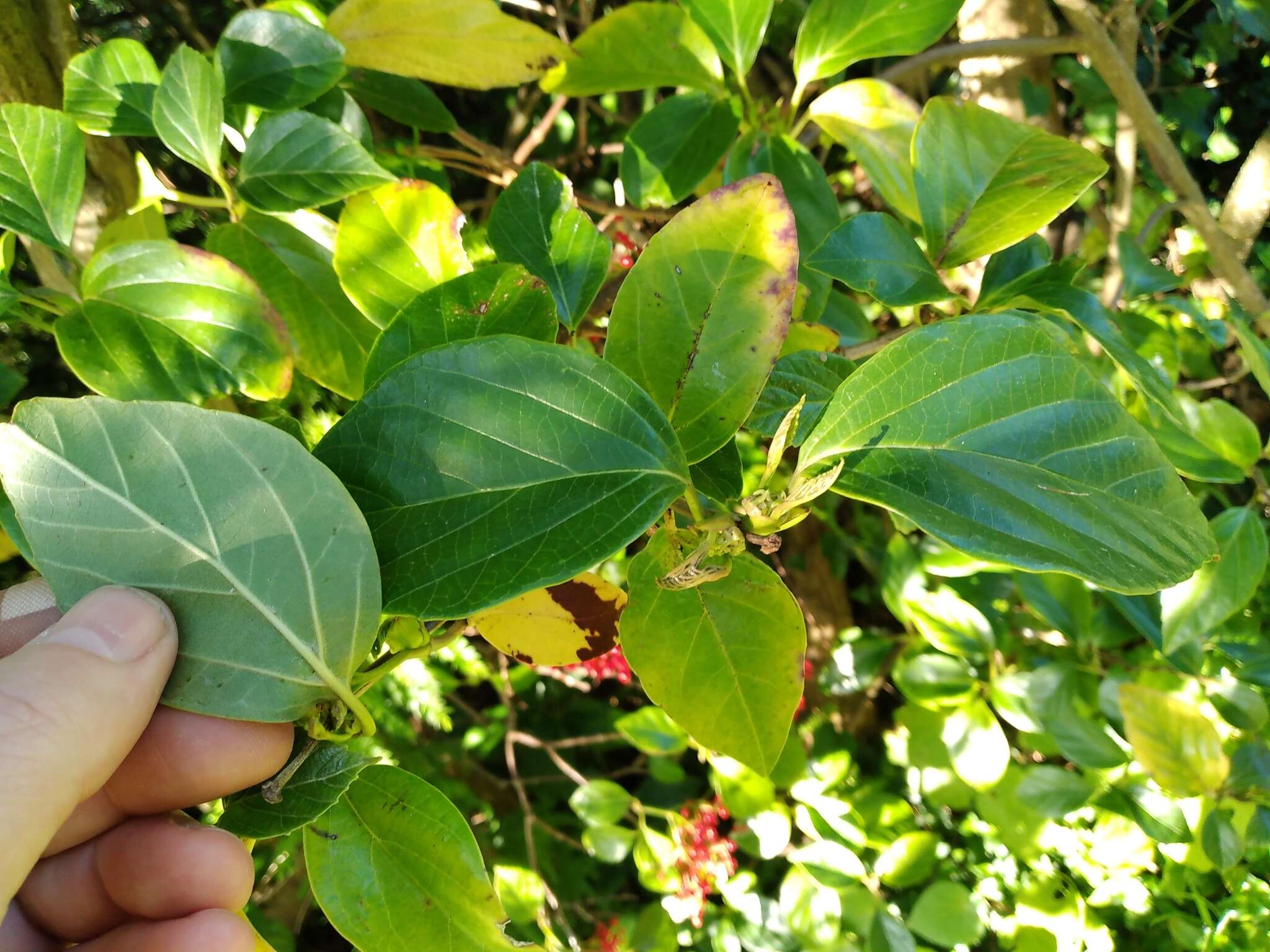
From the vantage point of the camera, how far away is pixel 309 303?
25.2 inches

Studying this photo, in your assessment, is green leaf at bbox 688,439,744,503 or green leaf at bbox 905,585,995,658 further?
green leaf at bbox 905,585,995,658

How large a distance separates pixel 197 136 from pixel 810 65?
18.1 inches

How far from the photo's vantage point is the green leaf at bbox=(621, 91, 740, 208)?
70 centimetres

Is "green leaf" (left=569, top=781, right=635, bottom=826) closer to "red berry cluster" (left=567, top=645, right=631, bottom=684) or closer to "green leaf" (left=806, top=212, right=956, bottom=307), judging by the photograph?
"red berry cluster" (left=567, top=645, right=631, bottom=684)

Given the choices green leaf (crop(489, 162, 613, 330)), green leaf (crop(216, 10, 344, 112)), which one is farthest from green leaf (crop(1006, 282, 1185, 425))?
green leaf (crop(216, 10, 344, 112))

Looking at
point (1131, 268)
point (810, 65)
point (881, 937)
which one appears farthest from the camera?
point (881, 937)

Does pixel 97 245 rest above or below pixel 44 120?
below

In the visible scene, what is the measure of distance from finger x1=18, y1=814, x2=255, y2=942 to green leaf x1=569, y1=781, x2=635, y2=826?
628 mm

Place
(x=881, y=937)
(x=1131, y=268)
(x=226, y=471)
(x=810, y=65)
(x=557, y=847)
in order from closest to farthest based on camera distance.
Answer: (x=226, y=471)
(x=810, y=65)
(x=1131, y=268)
(x=881, y=937)
(x=557, y=847)

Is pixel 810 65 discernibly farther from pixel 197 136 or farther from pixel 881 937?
pixel 881 937

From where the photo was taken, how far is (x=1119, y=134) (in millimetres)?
1083

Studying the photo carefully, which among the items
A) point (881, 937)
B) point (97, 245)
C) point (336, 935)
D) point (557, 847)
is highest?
point (97, 245)

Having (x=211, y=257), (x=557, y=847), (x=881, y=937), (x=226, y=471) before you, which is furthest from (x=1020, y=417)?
(x=557, y=847)

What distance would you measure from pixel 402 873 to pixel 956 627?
2.42ft
